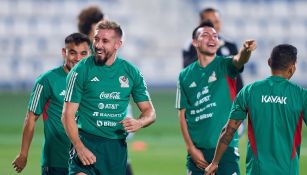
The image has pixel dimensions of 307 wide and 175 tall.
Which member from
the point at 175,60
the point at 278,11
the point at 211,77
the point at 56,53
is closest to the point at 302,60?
the point at 278,11

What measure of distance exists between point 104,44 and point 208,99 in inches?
60.2

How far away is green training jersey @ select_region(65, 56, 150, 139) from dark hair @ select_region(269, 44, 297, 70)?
1.39 m

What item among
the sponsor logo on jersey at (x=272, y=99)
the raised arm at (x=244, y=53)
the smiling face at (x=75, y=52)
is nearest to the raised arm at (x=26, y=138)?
the smiling face at (x=75, y=52)

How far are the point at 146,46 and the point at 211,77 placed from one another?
64.8ft

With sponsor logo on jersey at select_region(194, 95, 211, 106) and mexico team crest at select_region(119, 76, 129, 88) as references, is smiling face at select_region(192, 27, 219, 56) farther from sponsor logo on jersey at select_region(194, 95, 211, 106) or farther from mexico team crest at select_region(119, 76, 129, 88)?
mexico team crest at select_region(119, 76, 129, 88)

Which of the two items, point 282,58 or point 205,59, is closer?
point 282,58

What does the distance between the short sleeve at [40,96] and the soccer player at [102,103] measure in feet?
2.47

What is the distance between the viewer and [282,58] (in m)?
7.74

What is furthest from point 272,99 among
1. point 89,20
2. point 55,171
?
point 89,20

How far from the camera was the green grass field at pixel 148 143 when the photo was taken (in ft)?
50.1

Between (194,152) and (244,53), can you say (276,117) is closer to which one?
(244,53)

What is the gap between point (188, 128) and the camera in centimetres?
948

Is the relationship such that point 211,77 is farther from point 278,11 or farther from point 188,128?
point 278,11

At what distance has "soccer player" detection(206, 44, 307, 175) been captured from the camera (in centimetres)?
766
